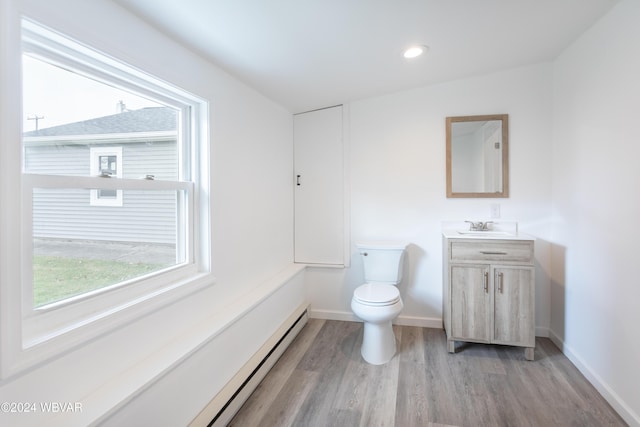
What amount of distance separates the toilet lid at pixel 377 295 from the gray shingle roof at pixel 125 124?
1.66 meters

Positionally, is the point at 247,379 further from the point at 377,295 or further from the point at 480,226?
the point at 480,226

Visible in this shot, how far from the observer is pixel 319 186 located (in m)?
3.15

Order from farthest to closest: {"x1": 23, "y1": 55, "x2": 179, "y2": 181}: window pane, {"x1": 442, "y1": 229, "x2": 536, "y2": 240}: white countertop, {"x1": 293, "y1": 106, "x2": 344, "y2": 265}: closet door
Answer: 1. {"x1": 293, "y1": 106, "x2": 344, "y2": 265}: closet door
2. {"x1": 442, "y1": 229, "x2": 536, "y2": 240}: white countertop
3. {"x1": 23, "y1": 55, "x2": 179, "y2": 181}: window pane

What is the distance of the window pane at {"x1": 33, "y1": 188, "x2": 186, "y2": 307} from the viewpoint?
3.61ft

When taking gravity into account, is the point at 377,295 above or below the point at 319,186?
below

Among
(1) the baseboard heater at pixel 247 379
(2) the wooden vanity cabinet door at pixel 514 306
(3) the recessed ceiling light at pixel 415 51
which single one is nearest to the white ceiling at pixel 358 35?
(3) the recessed ceiling light at pixel 415 51

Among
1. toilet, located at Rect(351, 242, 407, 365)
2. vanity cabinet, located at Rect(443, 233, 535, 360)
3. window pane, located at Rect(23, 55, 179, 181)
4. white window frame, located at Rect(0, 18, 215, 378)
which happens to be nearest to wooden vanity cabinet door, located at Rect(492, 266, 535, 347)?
vanity cabinet, located at Rect(443, 233, 535, 360)

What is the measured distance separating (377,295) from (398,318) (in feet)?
2.55

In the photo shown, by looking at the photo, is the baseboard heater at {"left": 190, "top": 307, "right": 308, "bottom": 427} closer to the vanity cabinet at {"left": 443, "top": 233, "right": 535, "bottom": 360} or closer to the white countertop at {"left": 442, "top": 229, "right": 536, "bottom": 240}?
the vanity cabinet at {"left": 443, "top": 233, "right": 535, "bottom": 360}

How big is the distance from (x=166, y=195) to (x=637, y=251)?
241 cm

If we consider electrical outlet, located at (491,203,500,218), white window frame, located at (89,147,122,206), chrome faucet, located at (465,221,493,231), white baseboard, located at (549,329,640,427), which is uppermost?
white window frame, located at (89,147,122,206)

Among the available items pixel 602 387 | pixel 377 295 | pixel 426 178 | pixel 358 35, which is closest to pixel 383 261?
pixel 377 295

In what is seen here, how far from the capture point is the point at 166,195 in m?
1.66

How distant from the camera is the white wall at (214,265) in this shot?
1005 millimetres
